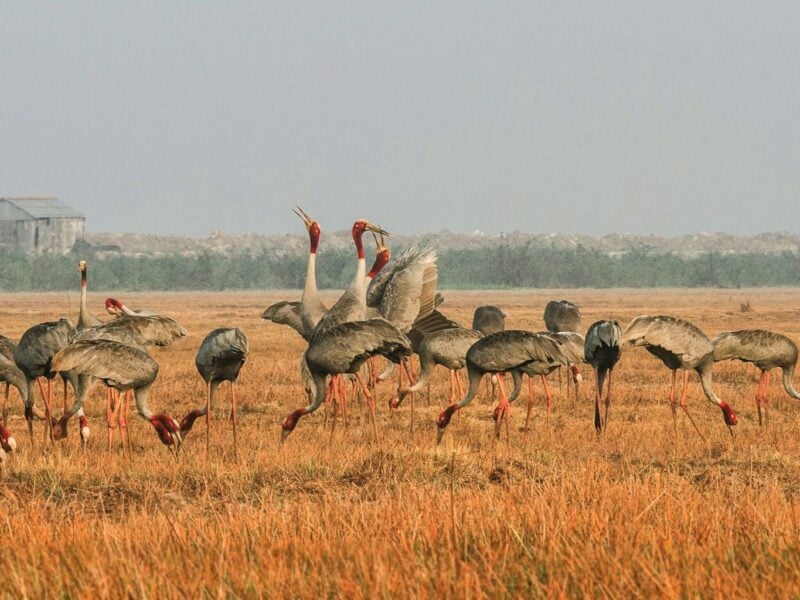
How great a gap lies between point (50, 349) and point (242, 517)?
6741 mm

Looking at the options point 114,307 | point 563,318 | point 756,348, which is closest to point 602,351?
point 756,348

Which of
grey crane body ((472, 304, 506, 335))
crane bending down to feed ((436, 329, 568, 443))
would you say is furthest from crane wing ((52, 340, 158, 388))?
grey crane body ((472, 304, 506, 335))

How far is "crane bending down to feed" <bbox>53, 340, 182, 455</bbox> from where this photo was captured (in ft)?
39.0

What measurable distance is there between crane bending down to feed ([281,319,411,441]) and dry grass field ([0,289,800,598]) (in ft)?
2.28

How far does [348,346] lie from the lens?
12.8m

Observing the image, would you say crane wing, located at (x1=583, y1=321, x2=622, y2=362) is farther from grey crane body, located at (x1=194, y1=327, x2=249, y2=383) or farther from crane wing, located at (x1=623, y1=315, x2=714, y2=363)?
grey crane body, located at (x1=194, y1=327, x2=249, y2=383)

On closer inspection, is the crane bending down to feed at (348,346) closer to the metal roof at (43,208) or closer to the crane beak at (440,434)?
the crane beak at (440,434)

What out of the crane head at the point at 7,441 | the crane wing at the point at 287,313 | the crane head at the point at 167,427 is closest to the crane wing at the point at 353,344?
the crane head at the point at 167,427

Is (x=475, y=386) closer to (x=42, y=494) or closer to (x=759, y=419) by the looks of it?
(x=759, y=419)

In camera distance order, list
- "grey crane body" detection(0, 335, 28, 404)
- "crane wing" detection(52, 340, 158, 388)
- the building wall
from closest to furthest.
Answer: "crane wing" detection(52, 340, 158, 388) → "grey crane body" detection(0, 335, 28, 404) → the building wall

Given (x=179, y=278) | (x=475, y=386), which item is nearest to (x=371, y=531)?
(x=475, y=386)

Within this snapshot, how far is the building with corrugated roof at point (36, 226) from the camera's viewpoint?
138m

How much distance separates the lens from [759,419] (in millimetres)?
15047

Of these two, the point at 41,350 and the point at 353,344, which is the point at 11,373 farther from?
the point at 353,344
